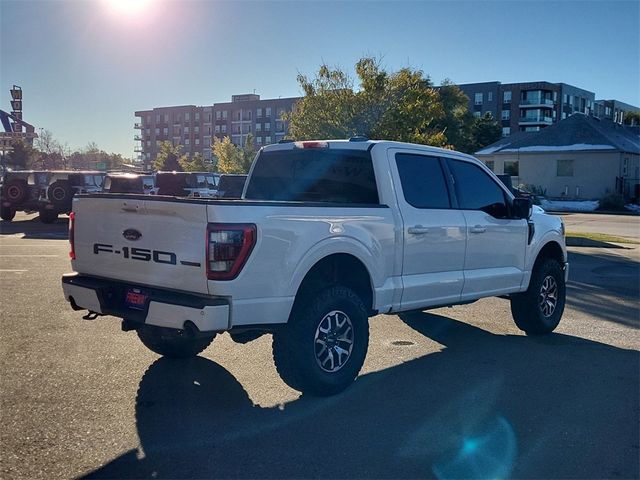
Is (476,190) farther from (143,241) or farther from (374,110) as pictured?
(374,110)

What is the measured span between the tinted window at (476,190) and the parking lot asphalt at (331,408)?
1489 mm

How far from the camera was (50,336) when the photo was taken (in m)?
7.16

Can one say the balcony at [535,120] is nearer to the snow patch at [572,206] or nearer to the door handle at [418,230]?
the snow patch at [572,206]

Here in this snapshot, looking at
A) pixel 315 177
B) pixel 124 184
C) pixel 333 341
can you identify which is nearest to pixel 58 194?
pixel 124 184

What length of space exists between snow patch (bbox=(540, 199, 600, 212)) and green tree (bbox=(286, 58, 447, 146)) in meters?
21.8

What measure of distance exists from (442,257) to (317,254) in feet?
5.62

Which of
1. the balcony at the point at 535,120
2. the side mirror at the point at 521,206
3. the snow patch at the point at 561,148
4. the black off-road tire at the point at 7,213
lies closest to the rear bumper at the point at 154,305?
the side mirror at the point at 521,206

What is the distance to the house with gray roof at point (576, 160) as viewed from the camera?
44.2 m

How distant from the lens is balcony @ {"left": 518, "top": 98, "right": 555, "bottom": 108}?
88644 mm

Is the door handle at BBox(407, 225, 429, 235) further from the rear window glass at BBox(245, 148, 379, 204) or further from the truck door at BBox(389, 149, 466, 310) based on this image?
the rear window glass at BBox(245, 148, 379, 204)

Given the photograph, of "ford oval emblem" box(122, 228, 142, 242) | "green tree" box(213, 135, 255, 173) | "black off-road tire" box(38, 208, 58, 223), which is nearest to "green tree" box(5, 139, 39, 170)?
"green tree" box(213, 135, 255, 173)

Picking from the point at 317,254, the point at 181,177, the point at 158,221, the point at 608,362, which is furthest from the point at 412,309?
the point at 181,177

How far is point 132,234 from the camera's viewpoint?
5.11 metres

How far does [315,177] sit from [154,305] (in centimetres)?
243
